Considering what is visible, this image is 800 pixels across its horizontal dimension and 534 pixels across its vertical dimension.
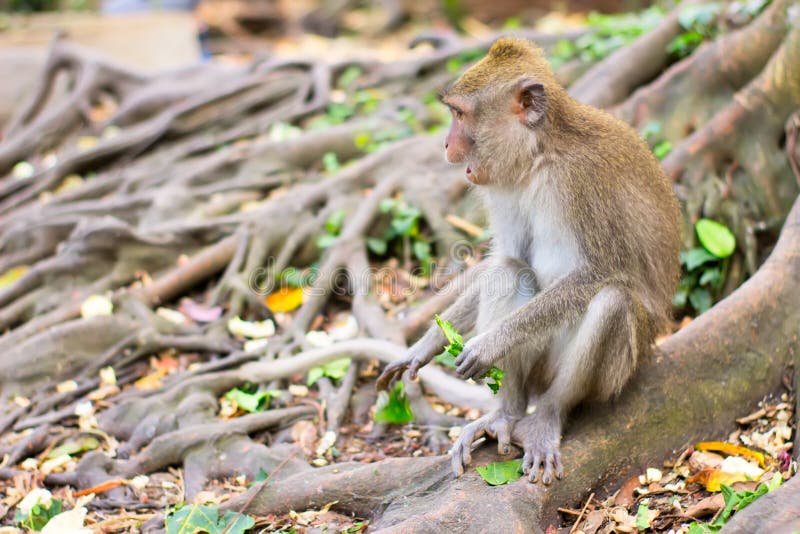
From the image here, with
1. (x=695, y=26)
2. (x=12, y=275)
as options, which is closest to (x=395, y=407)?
(x=12, y=275)

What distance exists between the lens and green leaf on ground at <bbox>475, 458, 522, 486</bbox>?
355 cm

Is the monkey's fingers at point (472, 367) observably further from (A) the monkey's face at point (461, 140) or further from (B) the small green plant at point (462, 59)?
(B) the small green plant at point (462, 59)

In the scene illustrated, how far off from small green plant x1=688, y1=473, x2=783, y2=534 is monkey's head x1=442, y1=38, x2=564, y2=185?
65.1 inches

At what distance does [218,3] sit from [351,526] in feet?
45.2

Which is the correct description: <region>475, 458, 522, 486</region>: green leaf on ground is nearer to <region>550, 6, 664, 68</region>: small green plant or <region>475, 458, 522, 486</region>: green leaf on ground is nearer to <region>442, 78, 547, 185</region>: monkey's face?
<region>442, 78, 547, 185</region>: monkey's face

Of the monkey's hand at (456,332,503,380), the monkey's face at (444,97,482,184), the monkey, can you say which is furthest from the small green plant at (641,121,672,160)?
the monkey's hand at (456,332,503,380)

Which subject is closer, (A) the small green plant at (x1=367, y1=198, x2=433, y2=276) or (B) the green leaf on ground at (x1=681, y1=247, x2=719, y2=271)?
(B) the green leaf on ground at (x1=681, y1=247, x2=719, y2=271)

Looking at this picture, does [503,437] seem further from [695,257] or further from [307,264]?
[307,264]

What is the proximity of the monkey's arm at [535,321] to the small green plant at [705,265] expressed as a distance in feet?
5.32

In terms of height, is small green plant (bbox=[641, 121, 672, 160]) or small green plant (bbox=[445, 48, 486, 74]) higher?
small green plant (bbox=[641, 121, 672, 160])

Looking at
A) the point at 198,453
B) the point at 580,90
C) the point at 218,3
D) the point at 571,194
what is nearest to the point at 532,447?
the point at 571,194

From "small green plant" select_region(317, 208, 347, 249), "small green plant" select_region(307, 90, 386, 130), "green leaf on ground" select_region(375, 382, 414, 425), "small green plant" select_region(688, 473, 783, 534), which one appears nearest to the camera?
"small green plant" select_region(688, 473, 783, 534)

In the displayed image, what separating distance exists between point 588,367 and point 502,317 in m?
0.53

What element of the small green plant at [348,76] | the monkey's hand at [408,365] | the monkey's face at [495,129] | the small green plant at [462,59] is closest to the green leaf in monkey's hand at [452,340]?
the monkey's hand at [408,365]
